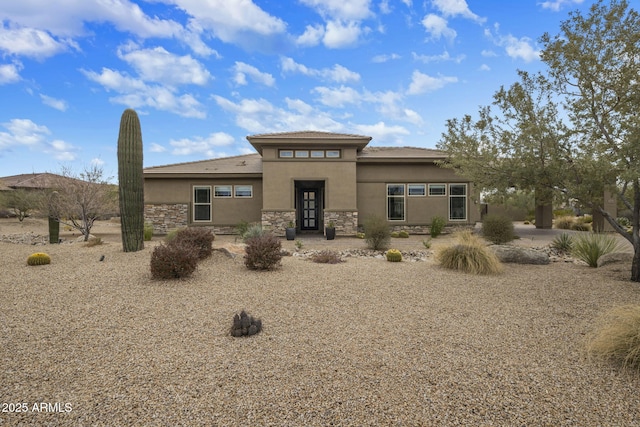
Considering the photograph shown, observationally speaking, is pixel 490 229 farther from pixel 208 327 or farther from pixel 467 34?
pixel 208 327

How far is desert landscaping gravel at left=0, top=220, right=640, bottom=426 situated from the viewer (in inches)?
109

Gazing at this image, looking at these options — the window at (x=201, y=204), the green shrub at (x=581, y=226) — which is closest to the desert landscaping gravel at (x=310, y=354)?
the window at (x=201, y=204)

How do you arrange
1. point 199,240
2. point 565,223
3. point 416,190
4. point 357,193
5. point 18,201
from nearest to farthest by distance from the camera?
point 199,240 < point 357,193 < point 416,190 < point 565,223 < point 18,201

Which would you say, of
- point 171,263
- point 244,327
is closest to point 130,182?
point 171,263

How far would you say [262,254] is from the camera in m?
7.73

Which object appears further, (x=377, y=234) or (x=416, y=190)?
(x=416, y=190)

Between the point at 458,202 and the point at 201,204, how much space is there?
41.4 ft

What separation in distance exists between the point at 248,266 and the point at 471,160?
18.7 feet

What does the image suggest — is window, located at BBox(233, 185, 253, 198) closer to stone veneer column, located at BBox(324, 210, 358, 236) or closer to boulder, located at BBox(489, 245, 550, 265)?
stone veneer column, located at BBox(324, 210, 358, 236)

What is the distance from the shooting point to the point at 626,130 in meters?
5.96

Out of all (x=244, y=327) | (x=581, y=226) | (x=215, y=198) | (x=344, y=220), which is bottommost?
(x=244, y=327)

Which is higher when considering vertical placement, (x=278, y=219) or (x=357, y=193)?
(x=357, y=193)

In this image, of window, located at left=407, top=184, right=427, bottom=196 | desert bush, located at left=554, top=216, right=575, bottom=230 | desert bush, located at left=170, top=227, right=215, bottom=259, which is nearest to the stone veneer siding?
desert bush, located at left=170, top=227, right=215, bottom=259

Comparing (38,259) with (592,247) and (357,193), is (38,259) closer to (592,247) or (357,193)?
(357,193)
